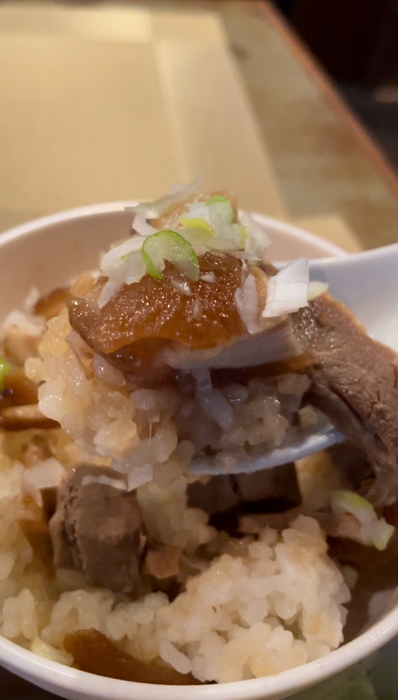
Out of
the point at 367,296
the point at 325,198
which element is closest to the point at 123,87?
the point at 325,198

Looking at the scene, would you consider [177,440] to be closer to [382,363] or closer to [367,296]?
[382,363]

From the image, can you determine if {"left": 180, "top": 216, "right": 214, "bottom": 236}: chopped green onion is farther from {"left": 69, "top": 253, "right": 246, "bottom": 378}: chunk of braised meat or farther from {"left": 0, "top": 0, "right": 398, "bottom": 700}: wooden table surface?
{"left": 0, "top": 0, "right": 398, "bottom": 700}: wooden table surface

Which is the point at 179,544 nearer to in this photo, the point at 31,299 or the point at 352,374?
the point at 352,374

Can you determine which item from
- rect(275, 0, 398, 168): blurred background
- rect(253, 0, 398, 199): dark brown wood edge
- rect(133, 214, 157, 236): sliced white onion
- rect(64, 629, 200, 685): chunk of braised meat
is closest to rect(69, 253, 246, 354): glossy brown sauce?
rect(133, 214, 157, 236): sliced white onion

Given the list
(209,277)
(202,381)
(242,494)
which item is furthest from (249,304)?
(242,494)

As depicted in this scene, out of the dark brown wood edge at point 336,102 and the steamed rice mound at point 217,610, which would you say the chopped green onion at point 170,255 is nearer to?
the steamed rice mound at point 217,610

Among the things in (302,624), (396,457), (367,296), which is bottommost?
(302,624)
